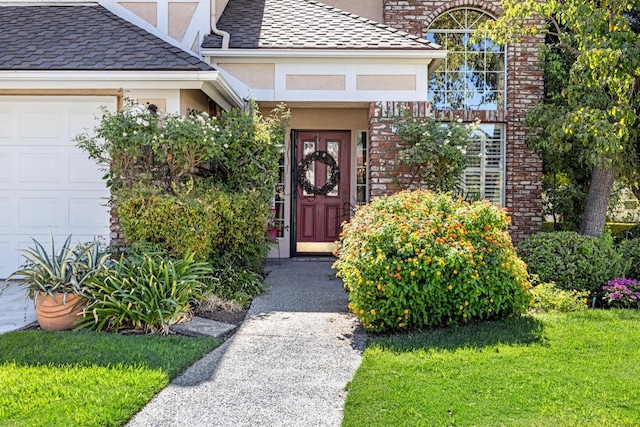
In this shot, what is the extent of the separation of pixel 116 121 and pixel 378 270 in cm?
361

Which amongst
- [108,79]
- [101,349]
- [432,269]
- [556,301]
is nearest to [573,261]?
[556,301]

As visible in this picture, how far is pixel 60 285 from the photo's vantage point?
512 centimetres

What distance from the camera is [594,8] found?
582 centimetres

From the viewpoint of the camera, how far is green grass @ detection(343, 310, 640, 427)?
320 centimetres

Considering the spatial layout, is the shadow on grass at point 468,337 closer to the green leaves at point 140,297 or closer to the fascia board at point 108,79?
the green leaves at point 140,297

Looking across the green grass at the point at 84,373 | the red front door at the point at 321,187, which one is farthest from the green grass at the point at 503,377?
the red front door at the point at 321,187

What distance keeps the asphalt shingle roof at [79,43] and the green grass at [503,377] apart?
4330 mm

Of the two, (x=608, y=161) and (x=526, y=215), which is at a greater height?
(x=608, y=161)

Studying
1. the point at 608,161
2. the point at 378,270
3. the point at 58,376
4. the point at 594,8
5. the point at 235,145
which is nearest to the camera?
the point at 58,376

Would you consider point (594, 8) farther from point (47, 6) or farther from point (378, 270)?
point (47, 6)

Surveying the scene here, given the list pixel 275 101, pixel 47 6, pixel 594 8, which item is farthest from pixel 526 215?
pixel 47 6

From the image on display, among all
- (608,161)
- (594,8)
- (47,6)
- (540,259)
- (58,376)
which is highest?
(47,6)

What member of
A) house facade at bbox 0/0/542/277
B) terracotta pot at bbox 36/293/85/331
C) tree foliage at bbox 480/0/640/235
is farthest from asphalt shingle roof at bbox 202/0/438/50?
terracotta pot at bbox 36/293/85/331

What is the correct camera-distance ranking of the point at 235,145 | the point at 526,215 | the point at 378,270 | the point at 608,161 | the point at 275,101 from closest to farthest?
the point at 378,270 < the point at 235,145 < the point at 608,161 < the point at 275,101 < the point at 526,215
